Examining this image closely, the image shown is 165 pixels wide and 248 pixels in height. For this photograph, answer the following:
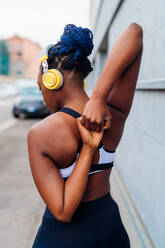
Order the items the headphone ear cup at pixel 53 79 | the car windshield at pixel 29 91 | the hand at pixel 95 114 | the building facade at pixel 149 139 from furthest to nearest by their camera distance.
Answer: the car windshield at pixel 29 91, the building facade at pixel 149 139, the headphone ear cup at pixel 53 79, the hand at pixel 95 114

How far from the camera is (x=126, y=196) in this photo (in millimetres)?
3697

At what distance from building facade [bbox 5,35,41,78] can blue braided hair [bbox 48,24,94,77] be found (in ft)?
259

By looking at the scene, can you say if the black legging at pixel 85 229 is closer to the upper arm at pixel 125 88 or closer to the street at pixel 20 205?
the upper arm at pixel 125 88

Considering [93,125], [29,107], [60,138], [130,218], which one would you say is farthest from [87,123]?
[29,107]

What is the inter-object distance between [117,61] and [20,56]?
81.7 m

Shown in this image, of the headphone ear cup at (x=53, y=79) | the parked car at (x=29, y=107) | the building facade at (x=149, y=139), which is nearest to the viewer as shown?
the headphone ear cup at (x=53, y=79)

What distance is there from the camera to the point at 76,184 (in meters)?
1.04

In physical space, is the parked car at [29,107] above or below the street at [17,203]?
below

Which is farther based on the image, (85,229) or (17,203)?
(17,203)

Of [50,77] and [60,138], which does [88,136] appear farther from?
[50,77]

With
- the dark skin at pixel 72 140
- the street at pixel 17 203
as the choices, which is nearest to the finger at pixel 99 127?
the dark skin at pixel 72 140

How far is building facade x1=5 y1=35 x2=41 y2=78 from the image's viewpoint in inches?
3036

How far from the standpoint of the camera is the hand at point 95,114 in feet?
3.25

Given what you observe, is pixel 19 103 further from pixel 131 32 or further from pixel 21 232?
pixel 131 32
